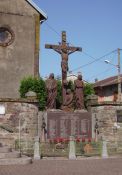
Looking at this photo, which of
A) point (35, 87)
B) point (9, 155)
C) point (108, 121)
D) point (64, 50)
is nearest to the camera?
point (9, 155)

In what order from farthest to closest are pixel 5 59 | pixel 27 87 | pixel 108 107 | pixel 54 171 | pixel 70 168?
pixel 5 59
pixel 27 87
pixel 108 107
pixel 70 168
pixel 54 171

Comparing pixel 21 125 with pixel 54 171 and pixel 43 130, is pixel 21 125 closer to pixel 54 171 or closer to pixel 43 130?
pixel 43 130

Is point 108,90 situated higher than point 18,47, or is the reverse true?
point 18,47

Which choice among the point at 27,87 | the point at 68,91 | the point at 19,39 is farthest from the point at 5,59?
the point at 68,91

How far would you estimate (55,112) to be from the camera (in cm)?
2186

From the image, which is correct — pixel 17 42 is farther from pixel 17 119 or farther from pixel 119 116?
pixel 119 116

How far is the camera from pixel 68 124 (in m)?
22.0

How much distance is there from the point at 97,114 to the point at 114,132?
133 centimetres

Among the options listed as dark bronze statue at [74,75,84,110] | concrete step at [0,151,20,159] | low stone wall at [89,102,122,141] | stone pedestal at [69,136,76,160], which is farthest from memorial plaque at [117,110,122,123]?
concrete step at [0,151,20,159]

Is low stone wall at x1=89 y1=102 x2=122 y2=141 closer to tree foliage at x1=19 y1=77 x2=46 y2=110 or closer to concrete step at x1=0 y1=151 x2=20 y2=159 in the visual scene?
tree foliage at x1=19 y1=77 x2=46 y2=110

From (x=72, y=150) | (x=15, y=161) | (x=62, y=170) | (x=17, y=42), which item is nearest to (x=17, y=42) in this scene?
(x=17, y=42)

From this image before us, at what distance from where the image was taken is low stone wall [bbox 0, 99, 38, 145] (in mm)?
20625

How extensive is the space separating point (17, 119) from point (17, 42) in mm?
9120

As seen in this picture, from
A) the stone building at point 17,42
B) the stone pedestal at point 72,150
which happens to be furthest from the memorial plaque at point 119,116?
the stone building at point 17,42
